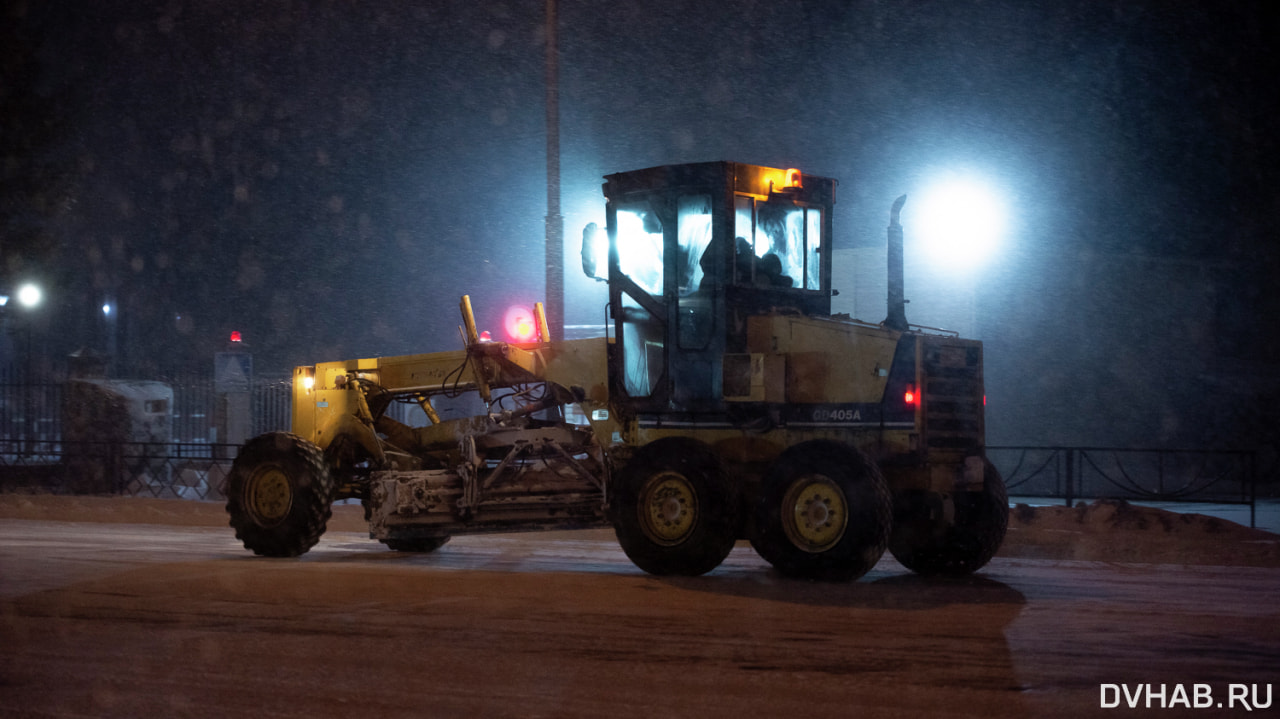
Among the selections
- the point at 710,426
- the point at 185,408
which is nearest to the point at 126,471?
the point at 185,408

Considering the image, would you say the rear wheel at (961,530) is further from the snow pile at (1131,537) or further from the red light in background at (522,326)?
the red light in background at (522,326)

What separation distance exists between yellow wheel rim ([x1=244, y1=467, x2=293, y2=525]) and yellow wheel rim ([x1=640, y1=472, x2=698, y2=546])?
4.29 m

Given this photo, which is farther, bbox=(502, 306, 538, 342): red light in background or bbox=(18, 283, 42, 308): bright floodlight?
bbox=(18, 283, 42, 308): bright floodlight

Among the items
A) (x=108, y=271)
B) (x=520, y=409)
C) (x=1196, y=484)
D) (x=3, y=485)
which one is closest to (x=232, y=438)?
(x=3, y=485)

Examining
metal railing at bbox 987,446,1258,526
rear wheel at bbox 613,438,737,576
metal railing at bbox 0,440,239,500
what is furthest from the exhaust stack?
metal railing at bbox 0,440,239,500

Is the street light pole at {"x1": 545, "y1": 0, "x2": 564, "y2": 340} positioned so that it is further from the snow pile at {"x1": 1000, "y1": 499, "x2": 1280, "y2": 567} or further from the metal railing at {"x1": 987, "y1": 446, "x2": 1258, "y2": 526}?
the metal railing at {"x1": 987, "y1": 446, "x2": 1258, "y2": 526}

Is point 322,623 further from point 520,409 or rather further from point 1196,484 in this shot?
point 1196,484

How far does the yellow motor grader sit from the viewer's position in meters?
11.7

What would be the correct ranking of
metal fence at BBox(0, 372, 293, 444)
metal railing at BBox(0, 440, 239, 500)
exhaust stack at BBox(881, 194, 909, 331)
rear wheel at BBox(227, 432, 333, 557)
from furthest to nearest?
metal fence at BBox(0, 372, 293, 444), metal railing at BBox(0, 440, 239, 500), rear wheel at BBox(227, 432, 333, 557), exhaust stack at BBox(881, 194, 909, 331)

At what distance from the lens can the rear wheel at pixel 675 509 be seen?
11781mm

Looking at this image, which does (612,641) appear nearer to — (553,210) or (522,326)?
(522,326)

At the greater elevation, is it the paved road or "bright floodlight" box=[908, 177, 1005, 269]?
"bright floodlight" box=[908, 177, 1005, 269]

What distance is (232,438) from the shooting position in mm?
26656

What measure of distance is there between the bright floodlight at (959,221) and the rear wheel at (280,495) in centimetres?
1619
